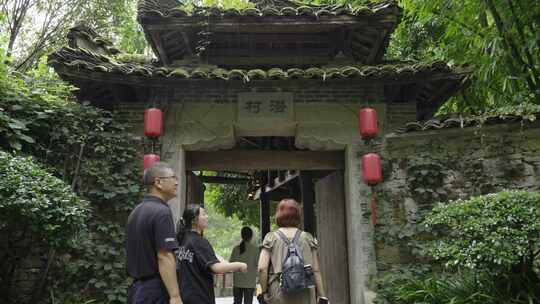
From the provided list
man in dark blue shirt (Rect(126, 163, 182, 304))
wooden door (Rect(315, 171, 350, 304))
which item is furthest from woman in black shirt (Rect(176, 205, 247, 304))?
wooden door (Rect(315, 171, 350, 304))

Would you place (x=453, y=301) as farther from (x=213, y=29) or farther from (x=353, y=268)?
(x=213, y=29)

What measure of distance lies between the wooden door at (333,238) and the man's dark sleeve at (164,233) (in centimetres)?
420

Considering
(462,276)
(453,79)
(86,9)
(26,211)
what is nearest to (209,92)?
(26,211)

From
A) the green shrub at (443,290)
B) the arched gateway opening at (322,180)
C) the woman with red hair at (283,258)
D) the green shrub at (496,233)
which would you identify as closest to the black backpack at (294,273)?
the woman with red hair at (283,258)

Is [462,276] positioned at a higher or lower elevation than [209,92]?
lower

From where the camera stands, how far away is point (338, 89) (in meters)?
5.94

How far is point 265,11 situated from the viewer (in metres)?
5.85

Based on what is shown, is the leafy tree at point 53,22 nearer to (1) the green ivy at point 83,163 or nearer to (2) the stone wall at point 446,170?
(1) the green ivy at point 83,163

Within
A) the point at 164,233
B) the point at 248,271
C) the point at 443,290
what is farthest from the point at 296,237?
the point at 248,271

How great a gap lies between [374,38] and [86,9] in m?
6.97

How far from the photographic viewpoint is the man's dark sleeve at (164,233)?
2.48m

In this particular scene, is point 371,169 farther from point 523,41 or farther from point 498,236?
point 523,41

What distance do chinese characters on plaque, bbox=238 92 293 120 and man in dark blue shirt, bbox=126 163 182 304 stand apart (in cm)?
322

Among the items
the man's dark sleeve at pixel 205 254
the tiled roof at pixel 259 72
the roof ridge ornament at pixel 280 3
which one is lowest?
the man's dark sleeve at pixel 205 254
